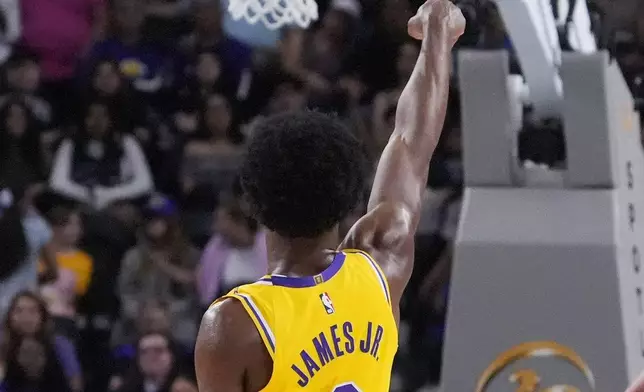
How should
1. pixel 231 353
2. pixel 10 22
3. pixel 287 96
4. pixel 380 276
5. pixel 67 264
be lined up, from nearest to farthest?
pixel 231 353 → pixel 380 276 → pixel 67 264 → pixel 287 96 → pixel 10 22

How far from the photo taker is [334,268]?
2.12 meters

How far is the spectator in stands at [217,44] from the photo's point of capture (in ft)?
22.4

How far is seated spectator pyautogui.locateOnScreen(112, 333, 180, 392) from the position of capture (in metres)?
5.64

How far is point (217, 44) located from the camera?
6.84 m

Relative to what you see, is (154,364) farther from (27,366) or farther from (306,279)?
(306,279)

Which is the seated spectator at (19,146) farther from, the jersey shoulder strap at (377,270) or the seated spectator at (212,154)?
the jersey shoulder strap at (377,270)

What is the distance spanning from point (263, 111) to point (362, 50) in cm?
71

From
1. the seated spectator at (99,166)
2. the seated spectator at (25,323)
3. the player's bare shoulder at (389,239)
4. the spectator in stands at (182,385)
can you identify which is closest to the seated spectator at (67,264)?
the seated spectator at (99,166)

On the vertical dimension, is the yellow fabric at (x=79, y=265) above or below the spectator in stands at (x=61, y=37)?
below

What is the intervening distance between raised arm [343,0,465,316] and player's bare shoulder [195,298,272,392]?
1.18 ft

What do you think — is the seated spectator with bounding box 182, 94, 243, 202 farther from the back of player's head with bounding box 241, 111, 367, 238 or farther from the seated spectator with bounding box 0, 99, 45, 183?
the back of player's head with bounding box 241, 111, 367, 238

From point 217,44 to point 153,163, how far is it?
0.80 metres

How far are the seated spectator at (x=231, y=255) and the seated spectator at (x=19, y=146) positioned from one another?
116 centimetres

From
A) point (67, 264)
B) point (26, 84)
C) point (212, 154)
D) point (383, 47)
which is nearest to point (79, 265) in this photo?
point (67, 264)
